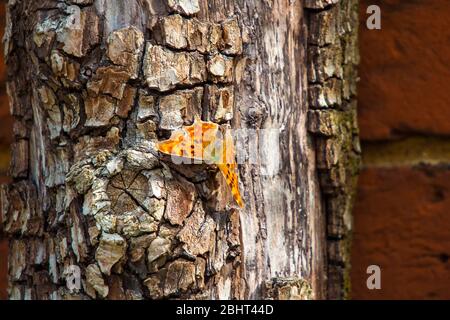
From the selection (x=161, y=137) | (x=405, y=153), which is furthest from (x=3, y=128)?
(x=405, y=153)

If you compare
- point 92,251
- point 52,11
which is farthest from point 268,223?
point 52,11

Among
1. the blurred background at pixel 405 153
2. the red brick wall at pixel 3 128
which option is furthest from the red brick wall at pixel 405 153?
the red brick wall at pixel 3 128

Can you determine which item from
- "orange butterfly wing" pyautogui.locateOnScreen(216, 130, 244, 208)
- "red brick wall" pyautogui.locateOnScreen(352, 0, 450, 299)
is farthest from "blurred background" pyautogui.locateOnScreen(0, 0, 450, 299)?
"orange butterfly wing" pyautogui.locateOnScreen(216, 130, 244, 208)

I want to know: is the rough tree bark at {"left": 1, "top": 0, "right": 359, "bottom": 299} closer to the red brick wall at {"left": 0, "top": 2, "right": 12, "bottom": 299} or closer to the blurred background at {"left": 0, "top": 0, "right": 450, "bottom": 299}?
the blurred background at {"left": 0, "top": 0, "right": 450, "bottom": 299}

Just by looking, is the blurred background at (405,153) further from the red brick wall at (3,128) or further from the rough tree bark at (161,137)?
the red brick wall at (3,128)

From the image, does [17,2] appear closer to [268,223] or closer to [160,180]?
[160,180]

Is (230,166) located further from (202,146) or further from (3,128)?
(3,128)
